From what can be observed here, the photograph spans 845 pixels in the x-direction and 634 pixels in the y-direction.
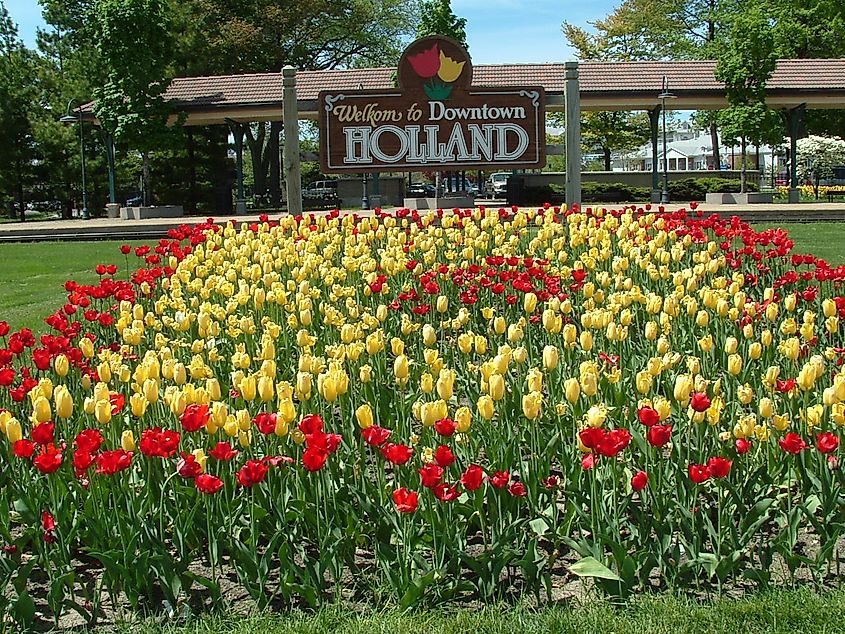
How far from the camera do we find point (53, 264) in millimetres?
14969

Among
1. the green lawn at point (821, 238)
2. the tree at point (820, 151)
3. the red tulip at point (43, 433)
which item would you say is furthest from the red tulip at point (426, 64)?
the tree at point (820, 151)

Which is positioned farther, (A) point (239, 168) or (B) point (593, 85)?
(B) point (593, 85)

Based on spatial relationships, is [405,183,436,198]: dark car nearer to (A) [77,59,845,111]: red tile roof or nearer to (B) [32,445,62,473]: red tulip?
(A) [77,59,845,111]: red tile roof

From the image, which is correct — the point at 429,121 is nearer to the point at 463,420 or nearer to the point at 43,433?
the point at 463,420

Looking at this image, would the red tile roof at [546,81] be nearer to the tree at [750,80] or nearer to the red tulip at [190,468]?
the tree at [750,80]

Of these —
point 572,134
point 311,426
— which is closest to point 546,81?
point 572,134

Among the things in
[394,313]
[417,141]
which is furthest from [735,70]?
[394,313]

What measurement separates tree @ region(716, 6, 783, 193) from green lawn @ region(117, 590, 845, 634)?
26.7 metres

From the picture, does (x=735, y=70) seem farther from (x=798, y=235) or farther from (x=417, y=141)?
(x=417, y=141)

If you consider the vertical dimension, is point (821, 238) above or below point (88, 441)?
above

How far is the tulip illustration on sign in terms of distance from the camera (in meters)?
13.0

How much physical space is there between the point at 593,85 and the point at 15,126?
1940 centimetres

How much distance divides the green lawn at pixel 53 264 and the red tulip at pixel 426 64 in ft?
14.3

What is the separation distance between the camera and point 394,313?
274 inches
